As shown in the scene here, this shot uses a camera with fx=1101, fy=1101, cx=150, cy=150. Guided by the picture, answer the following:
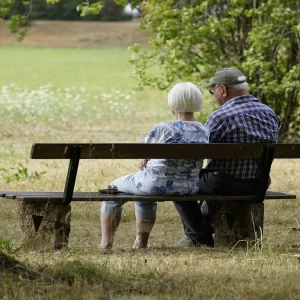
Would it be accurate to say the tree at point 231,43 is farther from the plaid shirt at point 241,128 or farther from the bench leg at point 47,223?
the bench leg at point 47,223

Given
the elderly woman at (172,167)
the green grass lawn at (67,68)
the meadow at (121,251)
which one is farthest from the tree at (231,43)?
the green grass lawn at (67,68)

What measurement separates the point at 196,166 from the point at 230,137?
1.26 feet

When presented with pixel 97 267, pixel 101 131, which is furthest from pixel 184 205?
pixel 101 131

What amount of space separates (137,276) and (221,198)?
5.76 ft

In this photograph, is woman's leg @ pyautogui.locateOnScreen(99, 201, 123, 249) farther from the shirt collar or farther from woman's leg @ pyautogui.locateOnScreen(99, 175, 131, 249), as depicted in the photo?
the shirt collar

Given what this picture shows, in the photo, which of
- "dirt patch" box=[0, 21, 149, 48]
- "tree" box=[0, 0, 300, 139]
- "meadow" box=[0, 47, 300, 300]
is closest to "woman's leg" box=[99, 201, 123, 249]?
"meadow" box=[0, 47, 300, 300]

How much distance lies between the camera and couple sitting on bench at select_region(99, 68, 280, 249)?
7.52m

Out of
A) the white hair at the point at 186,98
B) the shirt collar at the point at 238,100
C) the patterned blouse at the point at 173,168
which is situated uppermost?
the white hair at the point at 186,98

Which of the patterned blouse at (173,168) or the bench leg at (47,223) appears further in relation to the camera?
the patterned blouse at (173,168)

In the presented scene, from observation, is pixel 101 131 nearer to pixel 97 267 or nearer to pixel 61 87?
pixel 61 87

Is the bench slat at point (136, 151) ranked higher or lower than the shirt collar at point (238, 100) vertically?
lower

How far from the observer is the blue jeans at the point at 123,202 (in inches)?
298

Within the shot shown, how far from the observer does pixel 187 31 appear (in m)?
15.5

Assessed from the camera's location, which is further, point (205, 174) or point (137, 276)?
point (205, 174)
